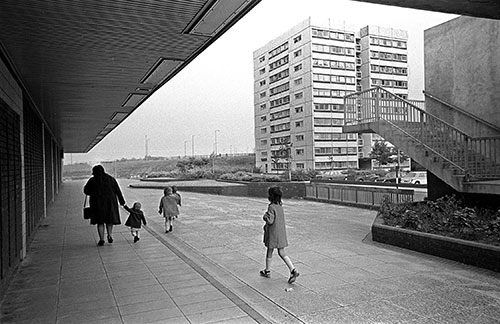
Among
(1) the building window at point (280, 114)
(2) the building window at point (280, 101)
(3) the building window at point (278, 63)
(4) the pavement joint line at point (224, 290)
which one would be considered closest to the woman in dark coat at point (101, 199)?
(4) the pavement joint line at point (224, 290)

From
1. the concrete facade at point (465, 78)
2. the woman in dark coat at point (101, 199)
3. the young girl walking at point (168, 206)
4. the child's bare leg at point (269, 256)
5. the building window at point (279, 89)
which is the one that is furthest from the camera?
the building window at point (279, 89)

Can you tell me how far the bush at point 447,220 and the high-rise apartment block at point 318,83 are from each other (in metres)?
44.8

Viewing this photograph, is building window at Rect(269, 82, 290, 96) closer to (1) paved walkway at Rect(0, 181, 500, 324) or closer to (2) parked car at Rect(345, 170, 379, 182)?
(2) parked car at Rect(345, 170, 379, 182)

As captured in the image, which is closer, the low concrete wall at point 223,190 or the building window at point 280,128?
the low concrete wall at point 223,190

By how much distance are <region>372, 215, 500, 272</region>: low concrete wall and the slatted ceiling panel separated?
5364mm

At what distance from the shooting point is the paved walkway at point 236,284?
469cm

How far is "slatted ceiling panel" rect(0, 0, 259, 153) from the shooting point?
4254mm

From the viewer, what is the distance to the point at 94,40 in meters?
5.30

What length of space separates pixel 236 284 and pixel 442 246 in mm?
3940

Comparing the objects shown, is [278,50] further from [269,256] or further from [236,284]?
[236,284]

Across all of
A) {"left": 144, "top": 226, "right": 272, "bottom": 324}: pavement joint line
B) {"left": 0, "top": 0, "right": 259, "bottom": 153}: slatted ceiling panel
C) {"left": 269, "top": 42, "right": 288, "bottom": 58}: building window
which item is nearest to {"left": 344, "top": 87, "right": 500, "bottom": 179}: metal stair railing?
{"left": 144, "top": 226, "right": 272, "bottom": 324}: pavement joint line

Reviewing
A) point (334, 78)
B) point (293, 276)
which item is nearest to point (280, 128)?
point (334, 78)

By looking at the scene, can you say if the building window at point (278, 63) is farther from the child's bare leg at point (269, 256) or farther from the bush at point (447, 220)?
the child's bare leg at point (269, 256)

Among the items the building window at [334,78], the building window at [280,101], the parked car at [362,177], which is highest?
the building window at [334,78]
